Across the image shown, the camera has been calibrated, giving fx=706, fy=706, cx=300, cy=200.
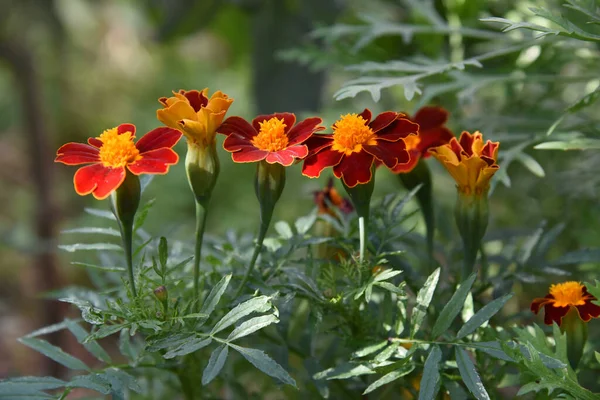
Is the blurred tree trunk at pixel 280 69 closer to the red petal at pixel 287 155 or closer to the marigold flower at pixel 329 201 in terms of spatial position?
the marigold flower at pixel 329 201

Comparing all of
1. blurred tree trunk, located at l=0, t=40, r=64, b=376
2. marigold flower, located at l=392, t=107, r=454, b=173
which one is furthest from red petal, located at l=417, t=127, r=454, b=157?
blurred tree trunk, located at l=0, t=40, r=64, b=376

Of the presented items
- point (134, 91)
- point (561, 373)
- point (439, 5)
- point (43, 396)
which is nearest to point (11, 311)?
point (134, 91)

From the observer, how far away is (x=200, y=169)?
1.71 feet

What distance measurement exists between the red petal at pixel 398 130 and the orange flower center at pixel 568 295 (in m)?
0.17

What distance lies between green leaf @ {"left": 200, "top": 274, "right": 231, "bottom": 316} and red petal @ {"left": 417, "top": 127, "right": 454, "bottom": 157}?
8.5 inches

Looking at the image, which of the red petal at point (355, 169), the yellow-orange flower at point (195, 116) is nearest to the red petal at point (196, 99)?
the yellow-orange flower at point (195, 116)

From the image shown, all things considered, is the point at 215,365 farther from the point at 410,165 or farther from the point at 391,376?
the point at 410,165

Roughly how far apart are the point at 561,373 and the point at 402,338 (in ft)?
0.38

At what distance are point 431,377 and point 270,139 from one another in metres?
0.20

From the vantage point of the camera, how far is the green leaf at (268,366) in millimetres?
450

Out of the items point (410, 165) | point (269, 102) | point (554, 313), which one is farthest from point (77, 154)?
point (269, 102)

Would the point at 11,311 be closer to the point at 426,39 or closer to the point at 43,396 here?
the point at 426,39

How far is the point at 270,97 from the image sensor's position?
1150mm

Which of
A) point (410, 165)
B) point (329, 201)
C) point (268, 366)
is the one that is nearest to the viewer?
point (268, 366)
